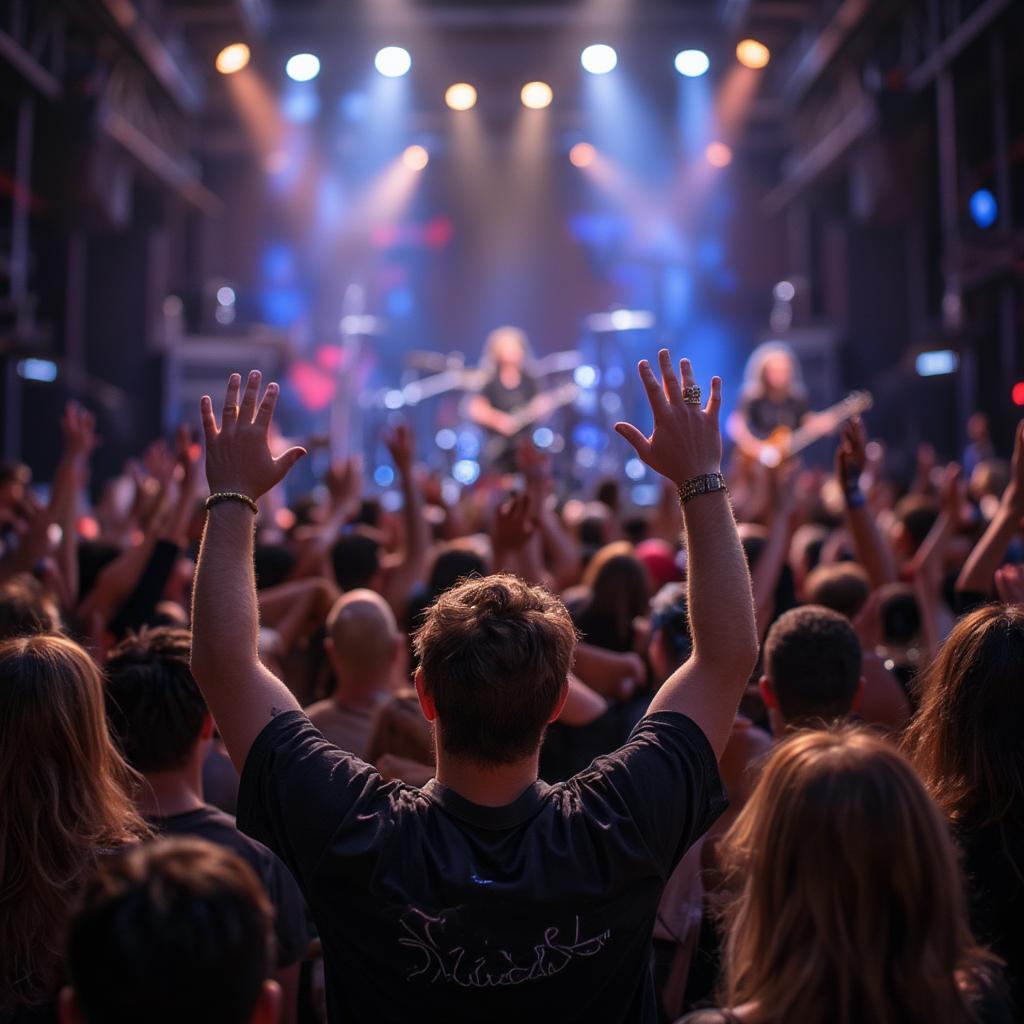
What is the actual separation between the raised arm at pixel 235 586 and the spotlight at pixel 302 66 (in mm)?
13635

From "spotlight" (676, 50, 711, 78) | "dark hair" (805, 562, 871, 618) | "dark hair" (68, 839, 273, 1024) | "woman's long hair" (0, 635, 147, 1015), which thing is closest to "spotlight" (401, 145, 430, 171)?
"spotlight" (676, 50, 711, 78)

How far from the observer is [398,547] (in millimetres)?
6059

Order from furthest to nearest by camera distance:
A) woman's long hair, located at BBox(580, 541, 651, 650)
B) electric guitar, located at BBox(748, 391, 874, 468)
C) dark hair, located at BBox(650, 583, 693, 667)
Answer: electric guitar, located at BBox(748, 391, 874, 468), woman's long hair, located at BBox(580, 541, 651, 650), dark hair, located at BBox(650, 583, 693, 667)

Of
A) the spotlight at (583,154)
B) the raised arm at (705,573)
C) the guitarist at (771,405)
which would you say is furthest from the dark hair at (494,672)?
the spotlight at (583,154)

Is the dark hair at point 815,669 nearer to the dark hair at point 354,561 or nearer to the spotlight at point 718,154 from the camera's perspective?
the dark hair at point 354,561

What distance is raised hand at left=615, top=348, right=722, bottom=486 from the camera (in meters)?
1.89

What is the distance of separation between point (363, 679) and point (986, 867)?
1.66 meters

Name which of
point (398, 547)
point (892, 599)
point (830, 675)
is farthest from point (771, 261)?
point (830, 675)

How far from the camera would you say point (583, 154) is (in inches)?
711

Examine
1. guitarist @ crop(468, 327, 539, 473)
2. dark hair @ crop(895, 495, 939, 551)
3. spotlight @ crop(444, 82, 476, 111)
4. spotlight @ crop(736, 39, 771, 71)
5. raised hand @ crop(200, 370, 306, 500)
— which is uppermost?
spotlight @ crop(736, 39, 771, 71)

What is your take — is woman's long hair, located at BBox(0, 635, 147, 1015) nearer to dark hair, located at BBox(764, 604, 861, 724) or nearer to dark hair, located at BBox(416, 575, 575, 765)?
dark hair, located at BBox(416, 575, 575, 765)

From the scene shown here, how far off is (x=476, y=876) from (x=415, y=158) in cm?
1769

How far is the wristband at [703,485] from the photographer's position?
1856mm

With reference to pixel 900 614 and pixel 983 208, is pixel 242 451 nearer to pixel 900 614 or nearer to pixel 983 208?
pixel 900 614
